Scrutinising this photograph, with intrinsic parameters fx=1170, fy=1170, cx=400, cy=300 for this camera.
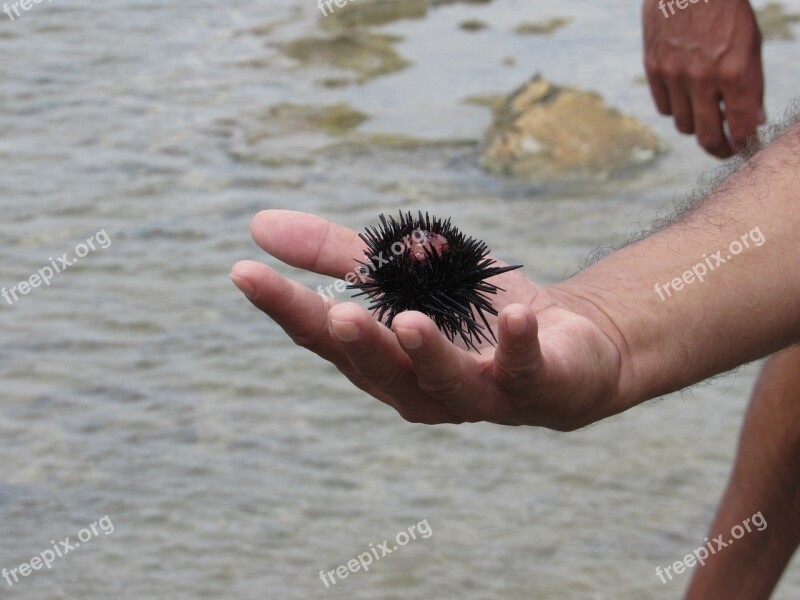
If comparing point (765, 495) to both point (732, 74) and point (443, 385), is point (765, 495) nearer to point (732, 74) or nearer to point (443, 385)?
point (732, 74)

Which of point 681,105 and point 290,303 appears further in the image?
point 681,105

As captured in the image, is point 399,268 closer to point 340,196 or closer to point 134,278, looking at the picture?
point 134,278

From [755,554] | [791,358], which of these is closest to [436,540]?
[755,554]
